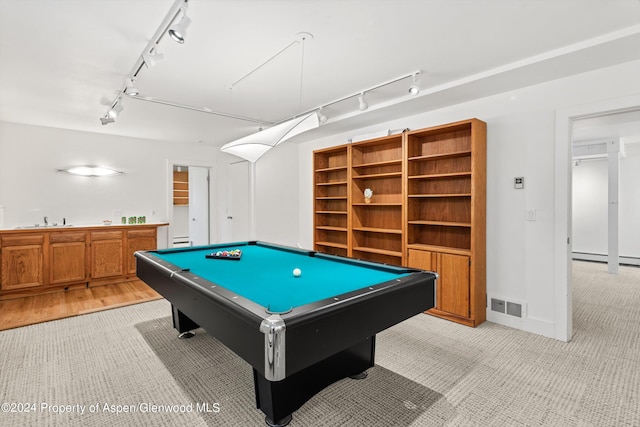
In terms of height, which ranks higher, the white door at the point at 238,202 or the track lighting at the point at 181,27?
the track lighting at the point at 181,27

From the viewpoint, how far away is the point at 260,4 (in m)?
1.92

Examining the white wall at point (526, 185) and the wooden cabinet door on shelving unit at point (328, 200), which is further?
the wooden cabinet door on shelving unit at point (328, 200)

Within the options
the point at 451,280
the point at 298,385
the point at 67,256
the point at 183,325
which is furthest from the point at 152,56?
the point at 67,256

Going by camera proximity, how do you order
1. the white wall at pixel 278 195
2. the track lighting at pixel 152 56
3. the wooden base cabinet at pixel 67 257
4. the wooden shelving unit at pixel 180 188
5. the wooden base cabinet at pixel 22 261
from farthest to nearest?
1. the wooden shelving unit at pixel 180 188
2. the white wall at pixel 278 195
3. the wooden base cabinet at pixel 67 257
4. the wooden base cabinet at pixel 22 261
5. the track lighting at pixel 152 56

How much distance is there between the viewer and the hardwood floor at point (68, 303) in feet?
11.4

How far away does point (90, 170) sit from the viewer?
16.6 ft

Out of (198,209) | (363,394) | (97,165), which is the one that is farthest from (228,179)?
(363,394)

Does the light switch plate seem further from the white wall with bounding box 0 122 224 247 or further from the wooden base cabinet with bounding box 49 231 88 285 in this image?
the wooden base cabinet with bounding box 49 231 88 285

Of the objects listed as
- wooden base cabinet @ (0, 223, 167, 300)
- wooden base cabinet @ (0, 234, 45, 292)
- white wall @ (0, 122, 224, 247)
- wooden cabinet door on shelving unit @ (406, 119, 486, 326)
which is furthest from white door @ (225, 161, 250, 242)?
wooden cabinet door on shelving unit @ (406, 119, 486, 326)

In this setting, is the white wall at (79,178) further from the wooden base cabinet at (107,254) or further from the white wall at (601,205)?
the white wall at (601,205)

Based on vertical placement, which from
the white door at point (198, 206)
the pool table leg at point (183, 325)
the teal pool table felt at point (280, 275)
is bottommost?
the pool table leg at point (183, 325)

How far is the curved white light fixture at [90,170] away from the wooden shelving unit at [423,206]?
3.40 m

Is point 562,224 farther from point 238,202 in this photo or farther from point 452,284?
point 238,202

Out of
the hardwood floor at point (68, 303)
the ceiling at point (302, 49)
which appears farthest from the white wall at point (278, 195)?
the hardwood floor at point (68, 303)
